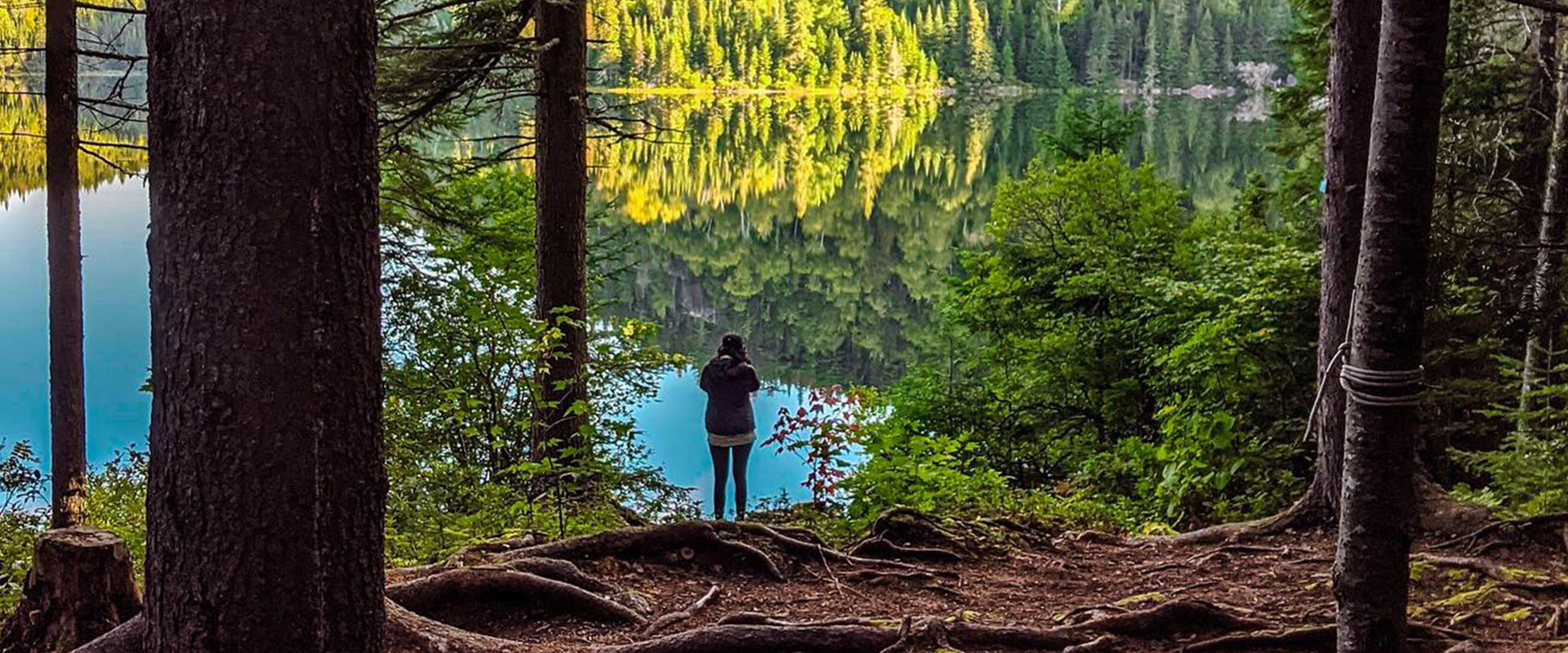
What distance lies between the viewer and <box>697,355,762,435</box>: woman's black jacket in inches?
366

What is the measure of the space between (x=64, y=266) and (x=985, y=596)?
8.53 meters

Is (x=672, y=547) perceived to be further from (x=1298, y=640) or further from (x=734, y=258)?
(x=734, y=258)

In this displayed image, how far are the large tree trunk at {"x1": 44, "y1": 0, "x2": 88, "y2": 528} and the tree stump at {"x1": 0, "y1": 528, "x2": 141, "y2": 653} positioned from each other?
6607 mm

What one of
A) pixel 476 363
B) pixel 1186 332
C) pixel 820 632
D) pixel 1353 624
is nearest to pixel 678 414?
pixel 1186 332

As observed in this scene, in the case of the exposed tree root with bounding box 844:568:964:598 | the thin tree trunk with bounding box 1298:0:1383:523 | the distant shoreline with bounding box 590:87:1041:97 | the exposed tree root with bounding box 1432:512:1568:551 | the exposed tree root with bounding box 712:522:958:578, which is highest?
the distant shoreline with bounding box 590:87:1041:97

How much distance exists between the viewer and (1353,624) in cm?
334

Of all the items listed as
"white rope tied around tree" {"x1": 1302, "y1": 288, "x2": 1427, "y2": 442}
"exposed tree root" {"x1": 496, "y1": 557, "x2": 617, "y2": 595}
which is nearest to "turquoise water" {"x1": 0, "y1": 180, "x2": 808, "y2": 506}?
"exposed tree root" {"x1": 496, "y1": 557, "x2": 617, "y2": 595}

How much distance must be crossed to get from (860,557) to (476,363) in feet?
11.0

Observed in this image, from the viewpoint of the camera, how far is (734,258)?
110ft

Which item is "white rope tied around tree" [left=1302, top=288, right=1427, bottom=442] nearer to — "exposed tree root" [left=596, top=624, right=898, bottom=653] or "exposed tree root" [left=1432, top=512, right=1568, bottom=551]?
"exposed tree root" [left=596, top=624, right=898, bottom=653]

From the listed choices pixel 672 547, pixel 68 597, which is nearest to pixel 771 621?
pixel 672 547

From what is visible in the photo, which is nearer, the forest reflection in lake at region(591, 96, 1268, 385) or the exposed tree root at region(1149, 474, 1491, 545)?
the exposed tree root at region(1149, 474, 1491, 545)

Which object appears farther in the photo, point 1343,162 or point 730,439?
point 730,439

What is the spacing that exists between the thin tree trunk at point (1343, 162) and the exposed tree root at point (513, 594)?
11.4 feet
